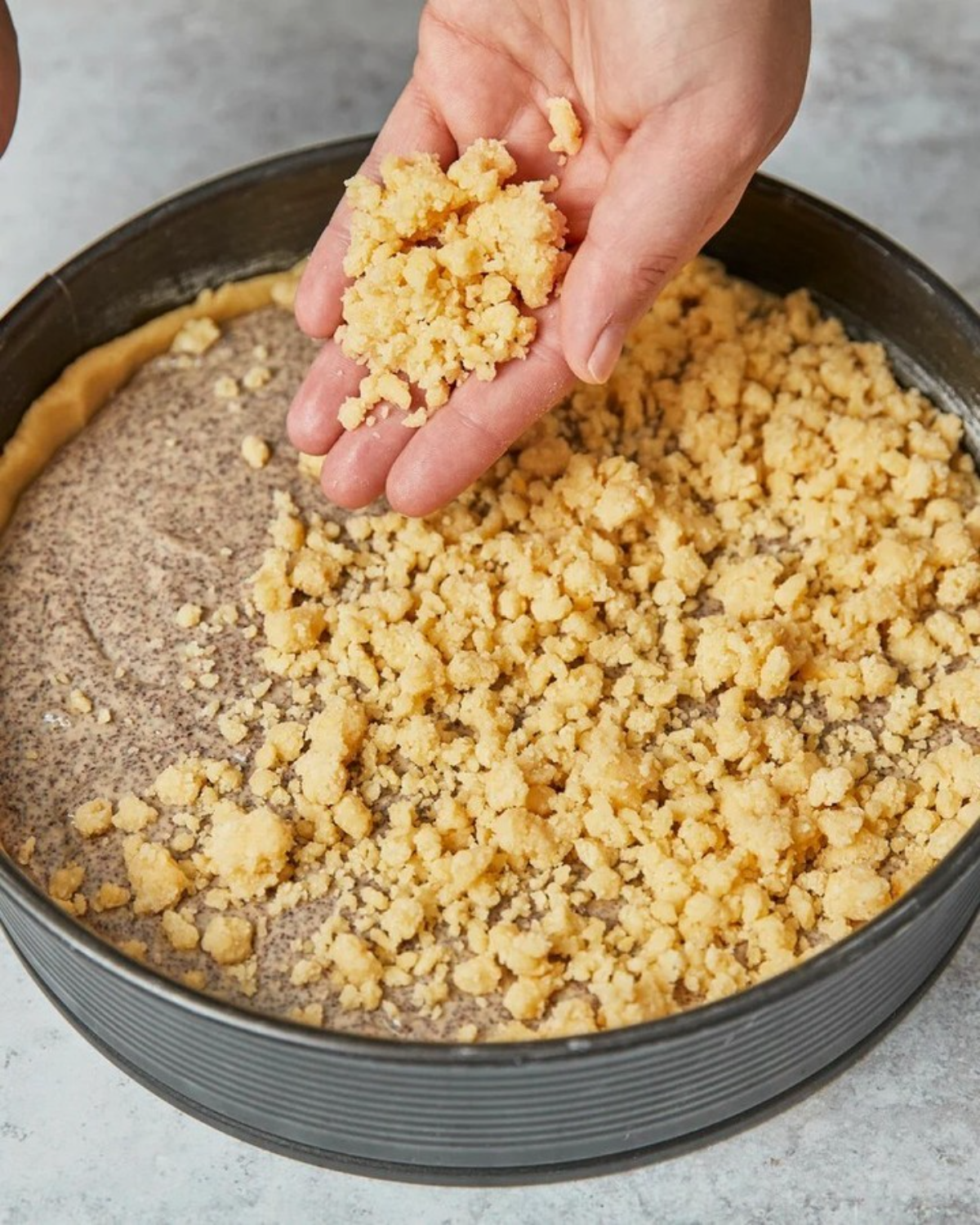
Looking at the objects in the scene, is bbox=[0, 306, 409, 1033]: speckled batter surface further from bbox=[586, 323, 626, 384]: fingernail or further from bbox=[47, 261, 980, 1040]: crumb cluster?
bbox=[586, 323, 626, 384]: fingernail

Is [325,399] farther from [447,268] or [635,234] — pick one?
[635,234]

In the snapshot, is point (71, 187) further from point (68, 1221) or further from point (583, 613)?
point (68, 1221)

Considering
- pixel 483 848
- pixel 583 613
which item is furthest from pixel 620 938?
pixel 583 613

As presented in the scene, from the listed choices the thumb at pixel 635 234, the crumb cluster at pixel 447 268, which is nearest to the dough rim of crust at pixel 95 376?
the crumb cluster at pixel 447 268

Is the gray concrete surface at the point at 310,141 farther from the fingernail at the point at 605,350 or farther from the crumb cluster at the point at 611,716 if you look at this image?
the fingernail at the point at 605,350

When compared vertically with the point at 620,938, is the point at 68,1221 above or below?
below

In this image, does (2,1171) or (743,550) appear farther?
(743,550)

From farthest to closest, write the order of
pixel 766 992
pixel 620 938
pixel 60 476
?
pixel 60 476 → pixel 620 938 → pixel 766 992

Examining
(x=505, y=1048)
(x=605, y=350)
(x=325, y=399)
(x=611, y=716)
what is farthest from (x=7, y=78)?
(x=505, y=1048)

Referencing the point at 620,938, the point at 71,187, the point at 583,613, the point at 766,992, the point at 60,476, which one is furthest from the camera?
the point at 71,187
